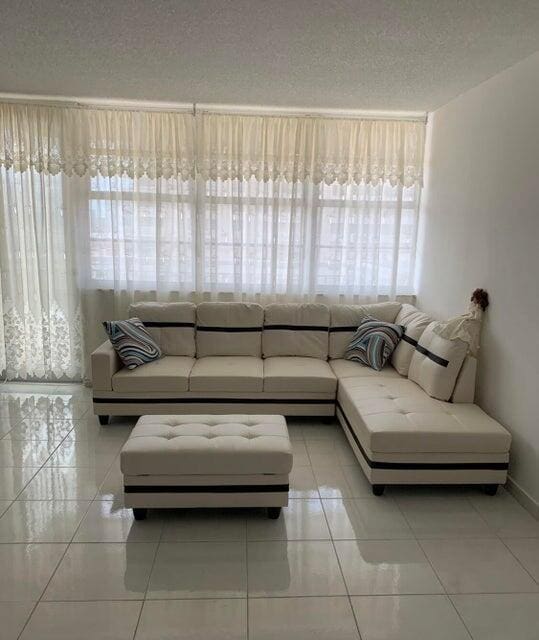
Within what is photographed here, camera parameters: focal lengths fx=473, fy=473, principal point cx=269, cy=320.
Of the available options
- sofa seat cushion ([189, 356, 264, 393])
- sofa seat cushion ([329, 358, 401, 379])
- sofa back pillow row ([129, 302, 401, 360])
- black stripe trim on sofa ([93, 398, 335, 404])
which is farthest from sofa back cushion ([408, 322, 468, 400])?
sofa seat cushion ([189, 356, 264, 393])

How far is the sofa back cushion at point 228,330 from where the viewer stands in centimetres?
413

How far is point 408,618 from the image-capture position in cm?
191

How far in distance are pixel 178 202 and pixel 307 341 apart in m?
1.71

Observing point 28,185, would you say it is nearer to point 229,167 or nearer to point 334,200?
point 229,167

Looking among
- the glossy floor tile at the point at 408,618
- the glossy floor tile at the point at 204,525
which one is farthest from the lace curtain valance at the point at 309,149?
the glossy floor tile at the point at 408,618

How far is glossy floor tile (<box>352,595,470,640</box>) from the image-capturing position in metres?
1.83

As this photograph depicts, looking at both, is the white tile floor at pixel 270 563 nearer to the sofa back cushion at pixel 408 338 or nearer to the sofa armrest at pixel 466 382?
the sofa armrest at pixel 466 382

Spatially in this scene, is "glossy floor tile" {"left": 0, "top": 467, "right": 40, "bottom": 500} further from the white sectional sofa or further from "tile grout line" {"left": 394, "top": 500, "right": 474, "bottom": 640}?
"tile grout line" {"left": 394, "top": 500, "right": 474, "bottom": 640}

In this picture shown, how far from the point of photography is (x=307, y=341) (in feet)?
13.6

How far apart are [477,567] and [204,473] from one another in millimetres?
1381

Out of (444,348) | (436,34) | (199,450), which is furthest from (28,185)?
(444,348)

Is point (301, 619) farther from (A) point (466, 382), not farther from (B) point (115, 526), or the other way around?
(A) point (466, 382)

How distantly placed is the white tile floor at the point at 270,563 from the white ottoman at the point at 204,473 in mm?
135

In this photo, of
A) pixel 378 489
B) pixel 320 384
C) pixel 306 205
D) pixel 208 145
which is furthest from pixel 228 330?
pixel 378 489
